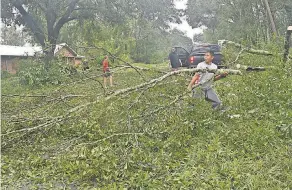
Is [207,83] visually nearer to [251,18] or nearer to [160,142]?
[160,142]

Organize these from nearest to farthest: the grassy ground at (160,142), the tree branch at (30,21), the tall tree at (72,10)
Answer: the grassy ground at (160,142)
the tall tree at (72,10)
the tree branch at (30,21)

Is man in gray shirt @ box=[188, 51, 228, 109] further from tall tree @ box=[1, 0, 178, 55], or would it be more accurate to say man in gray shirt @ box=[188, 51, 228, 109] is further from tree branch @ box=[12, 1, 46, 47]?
tree branch @ box=[12, 1, 46, 47]

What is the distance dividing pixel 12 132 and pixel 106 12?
14294 mm

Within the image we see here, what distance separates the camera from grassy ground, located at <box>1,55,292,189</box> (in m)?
3.83

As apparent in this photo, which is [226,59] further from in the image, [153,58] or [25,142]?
[153,58]

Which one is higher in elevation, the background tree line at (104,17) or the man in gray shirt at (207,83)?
the background tree line at (104,17)

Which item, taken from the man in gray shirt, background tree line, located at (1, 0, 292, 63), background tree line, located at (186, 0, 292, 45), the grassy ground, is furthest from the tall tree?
the man in gray shirt

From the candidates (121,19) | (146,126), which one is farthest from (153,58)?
(146,126)

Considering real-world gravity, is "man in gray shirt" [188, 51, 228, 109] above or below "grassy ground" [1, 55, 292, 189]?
above

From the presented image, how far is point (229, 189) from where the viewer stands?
3.41 metres

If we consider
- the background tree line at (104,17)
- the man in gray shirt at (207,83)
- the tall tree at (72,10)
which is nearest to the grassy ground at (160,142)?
the man in gray shirt at (207,83)

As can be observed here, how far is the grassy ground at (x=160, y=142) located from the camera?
3.83 metres

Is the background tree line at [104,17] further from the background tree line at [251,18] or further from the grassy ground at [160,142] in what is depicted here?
the grassy ground at [160,142]

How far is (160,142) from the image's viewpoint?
191 inches
